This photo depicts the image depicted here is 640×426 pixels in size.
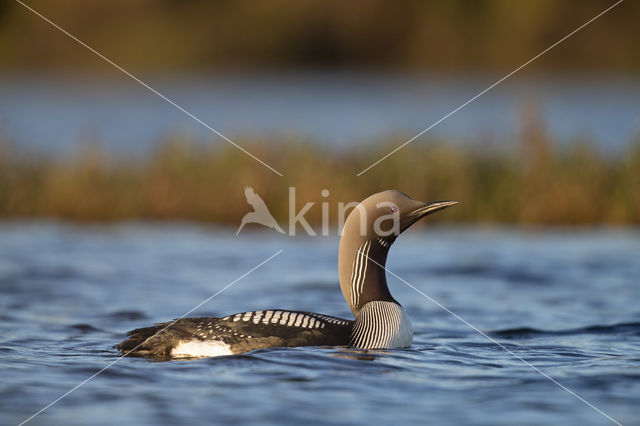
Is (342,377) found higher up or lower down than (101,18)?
lower down

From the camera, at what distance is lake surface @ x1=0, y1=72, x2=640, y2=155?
18.2 m

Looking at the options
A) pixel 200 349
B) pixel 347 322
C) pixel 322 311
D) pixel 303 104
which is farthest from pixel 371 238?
pixel 303 104

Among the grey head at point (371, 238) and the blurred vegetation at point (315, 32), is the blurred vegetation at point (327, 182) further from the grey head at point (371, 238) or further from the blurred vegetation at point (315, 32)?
the blurred vegetation at point (315, 32)

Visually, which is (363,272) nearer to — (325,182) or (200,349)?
(200,349)

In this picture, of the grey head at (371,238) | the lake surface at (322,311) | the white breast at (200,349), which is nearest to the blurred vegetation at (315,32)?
the lake surface at (322,311)

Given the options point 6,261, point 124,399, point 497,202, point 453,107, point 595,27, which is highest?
point 595,27

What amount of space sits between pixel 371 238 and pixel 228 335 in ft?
3.38

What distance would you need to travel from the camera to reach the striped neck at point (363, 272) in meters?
5.55

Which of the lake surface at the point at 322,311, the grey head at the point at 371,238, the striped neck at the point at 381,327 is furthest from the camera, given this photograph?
the grey head at the point at 371,238

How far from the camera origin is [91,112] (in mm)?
24172

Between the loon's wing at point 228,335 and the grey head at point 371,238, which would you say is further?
the grey head at point 371,238

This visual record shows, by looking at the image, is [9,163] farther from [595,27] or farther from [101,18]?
[595,27]

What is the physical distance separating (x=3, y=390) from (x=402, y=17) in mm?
24815

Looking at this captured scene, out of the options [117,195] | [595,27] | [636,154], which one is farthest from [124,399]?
[595,27]
